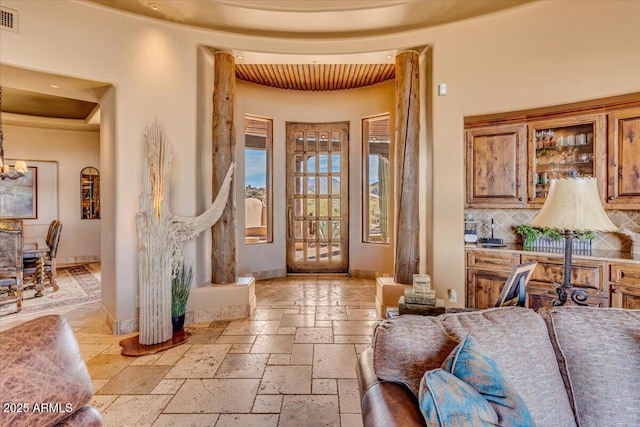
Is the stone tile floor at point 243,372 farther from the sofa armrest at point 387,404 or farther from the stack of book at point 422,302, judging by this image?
the sofa armrest at point 387,404

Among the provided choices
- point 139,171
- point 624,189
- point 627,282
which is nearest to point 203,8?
point 139,171

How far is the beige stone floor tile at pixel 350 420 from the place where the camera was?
6.71 feet

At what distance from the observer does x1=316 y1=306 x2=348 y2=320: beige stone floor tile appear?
3.95 m

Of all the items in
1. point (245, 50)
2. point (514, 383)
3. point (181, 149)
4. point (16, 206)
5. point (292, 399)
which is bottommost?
point (292, 399)

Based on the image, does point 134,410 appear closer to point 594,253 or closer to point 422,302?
point 422,302

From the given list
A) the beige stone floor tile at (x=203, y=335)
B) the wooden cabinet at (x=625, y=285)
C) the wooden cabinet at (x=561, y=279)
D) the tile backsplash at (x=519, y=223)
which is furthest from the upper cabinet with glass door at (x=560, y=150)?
the beige stone floor tile at (x=203, y=335)

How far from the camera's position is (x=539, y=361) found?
1277mm

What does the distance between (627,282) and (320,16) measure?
3990mm

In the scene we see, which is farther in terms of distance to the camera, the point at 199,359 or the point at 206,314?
the point at 206,314

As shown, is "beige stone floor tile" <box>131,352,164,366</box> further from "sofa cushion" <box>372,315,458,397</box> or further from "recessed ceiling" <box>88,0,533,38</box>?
"recessed ceiling" <box>88,0,533,38</box>

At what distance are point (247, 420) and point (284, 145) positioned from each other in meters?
4.75

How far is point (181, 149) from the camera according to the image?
3730mm

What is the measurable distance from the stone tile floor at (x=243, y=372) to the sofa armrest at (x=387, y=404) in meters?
1.01

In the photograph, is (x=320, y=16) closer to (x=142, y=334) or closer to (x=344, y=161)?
(x=344, y=161)
